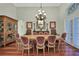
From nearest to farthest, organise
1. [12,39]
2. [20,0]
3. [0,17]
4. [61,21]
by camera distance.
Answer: [20,0] → [0,17] → [12,39] → [61,21]

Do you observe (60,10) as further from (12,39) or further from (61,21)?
(12,39)

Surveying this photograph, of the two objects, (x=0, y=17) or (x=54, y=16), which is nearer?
(x=0, y=17)

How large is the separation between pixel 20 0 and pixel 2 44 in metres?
4.91

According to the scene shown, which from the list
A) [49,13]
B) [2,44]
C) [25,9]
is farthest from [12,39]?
[49,13]

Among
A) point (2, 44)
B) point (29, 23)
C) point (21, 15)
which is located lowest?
point (2, 44)

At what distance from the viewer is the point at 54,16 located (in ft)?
29.5

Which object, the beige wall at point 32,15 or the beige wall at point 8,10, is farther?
the beige wall at point 32,15

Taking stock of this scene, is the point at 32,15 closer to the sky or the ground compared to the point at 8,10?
closer to the ground

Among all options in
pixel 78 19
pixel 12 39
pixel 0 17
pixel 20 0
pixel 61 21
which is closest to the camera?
pixel 20 0

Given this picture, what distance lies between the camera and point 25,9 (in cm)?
906

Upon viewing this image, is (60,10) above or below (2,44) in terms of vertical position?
above

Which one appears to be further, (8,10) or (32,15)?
(32,15)

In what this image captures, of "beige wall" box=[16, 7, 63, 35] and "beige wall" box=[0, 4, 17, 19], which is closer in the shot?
"beige wall" box=[0, 4, 17, 19]

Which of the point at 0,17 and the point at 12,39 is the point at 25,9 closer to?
the point at 12,39
